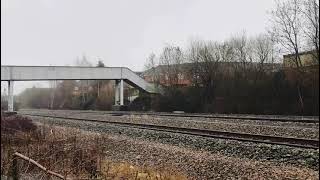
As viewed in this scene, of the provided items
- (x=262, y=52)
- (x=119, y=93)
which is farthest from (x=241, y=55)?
(x=119, y=93)

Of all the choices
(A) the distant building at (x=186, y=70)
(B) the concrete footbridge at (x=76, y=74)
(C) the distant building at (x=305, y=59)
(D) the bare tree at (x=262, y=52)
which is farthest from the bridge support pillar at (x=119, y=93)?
(C) the distant building at (x=305, y=59)

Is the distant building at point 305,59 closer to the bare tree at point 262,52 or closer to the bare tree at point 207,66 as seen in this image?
the bare tree at point 262,52

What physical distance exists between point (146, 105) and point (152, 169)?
132 feet

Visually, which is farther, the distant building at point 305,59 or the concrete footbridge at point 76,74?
the concrete footbridge at point 76,74

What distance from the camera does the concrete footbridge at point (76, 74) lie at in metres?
44.2

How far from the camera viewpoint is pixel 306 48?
27.2 metres

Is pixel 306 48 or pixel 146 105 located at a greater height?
pixel 306 48

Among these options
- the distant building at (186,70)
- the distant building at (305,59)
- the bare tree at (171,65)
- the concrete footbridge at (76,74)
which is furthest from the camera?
the bare tree at (171,65)

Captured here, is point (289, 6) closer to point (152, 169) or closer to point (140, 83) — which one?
point (152, 169)

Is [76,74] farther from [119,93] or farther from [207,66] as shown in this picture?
[207,66]

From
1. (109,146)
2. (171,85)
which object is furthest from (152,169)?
(171,85)

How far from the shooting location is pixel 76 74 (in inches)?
1932

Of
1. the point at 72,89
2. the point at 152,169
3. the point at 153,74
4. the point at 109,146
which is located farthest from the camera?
the point at 72,89

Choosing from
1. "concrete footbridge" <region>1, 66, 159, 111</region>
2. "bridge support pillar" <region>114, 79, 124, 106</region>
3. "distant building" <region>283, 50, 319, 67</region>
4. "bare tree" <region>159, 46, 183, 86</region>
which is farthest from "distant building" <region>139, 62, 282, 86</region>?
"bridge support pillar" <region>114, 79, 124, 106</region>
